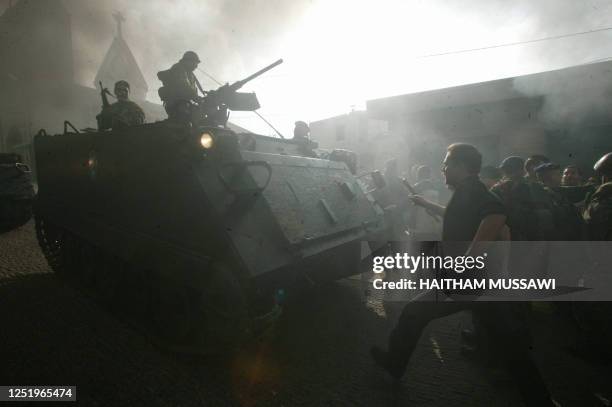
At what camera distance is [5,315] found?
11.2 feet

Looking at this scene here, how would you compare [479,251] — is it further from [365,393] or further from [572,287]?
[572,287]

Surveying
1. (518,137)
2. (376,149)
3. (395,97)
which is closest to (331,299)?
(518,137)

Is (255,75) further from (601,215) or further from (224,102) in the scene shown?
(601,215)

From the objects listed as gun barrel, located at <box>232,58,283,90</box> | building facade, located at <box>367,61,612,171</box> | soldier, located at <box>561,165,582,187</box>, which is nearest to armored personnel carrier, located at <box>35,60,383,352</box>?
gun barrel, located at <box>232,58,283,90</box>

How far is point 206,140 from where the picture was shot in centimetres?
246

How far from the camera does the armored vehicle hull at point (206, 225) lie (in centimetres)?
228

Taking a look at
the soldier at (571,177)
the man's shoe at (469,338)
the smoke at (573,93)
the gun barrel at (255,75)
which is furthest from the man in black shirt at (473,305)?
the smoke at (573,93)

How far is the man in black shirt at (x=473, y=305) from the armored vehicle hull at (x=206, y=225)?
2.93ft

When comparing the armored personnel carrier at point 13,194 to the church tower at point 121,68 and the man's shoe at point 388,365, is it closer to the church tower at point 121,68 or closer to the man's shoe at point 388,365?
the man's shoe at point 388,365

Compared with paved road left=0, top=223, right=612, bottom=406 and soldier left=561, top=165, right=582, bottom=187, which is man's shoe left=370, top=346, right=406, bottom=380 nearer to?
paved road left=0, top=223, right=612, bottom=406

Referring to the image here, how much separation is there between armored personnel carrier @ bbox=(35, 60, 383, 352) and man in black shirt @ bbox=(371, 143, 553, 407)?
2.90 ft

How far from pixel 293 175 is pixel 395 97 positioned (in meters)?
17.5

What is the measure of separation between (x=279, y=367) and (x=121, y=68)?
4799 cm

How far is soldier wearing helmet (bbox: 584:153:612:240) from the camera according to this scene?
3.00m
